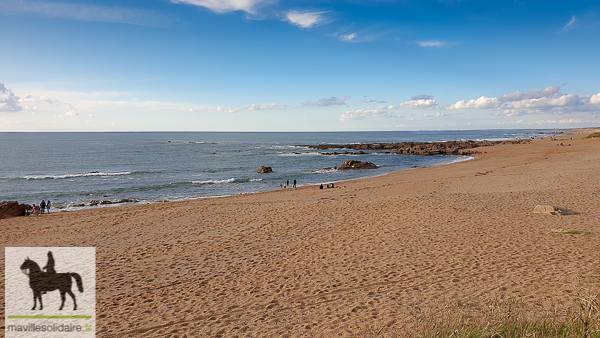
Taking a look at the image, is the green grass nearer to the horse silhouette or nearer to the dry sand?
the dry sand

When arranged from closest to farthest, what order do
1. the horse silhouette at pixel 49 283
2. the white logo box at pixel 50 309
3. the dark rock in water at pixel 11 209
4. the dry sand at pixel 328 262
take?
the white logo box at pixel 50 309 → the dry sand at pixel 328 262 → the horse silhouette at pixel 49 283 → the dark rock in water at pixel 11 209

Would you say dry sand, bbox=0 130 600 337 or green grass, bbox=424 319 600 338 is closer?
green grass, bbox=424 319 600 338

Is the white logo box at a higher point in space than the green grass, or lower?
lower

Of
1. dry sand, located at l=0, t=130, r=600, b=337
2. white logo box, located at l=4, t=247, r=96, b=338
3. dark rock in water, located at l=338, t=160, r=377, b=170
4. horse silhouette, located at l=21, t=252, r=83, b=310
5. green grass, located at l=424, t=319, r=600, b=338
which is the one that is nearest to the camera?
green grass, located at l=424, t=319, r=600, b=338

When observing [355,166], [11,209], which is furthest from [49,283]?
[355,166]

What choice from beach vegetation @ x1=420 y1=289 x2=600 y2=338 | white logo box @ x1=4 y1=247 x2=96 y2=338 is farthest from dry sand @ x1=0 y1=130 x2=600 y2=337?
beach vegetation @ x1=420 y1=289 x2=600 y2=338

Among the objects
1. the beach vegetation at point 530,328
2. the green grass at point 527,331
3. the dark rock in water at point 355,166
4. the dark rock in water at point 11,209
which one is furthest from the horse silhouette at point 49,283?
the dark rock in water at point 355,166

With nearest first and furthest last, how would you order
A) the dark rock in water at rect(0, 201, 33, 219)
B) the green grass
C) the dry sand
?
the green grass → the dry sand → the dark rock in water at rect(0, 201, 33, 219)

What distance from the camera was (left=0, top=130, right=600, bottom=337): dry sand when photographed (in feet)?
23.4

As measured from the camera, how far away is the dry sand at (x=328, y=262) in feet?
23.4

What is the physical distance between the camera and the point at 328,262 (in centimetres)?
1059

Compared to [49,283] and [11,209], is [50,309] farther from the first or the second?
[11,209]

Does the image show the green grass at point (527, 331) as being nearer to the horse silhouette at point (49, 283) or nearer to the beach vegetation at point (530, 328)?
the beach vegetation at point (530, 328)

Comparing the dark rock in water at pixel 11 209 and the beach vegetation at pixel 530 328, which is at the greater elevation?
the beach vegetation at pixel 530 328
